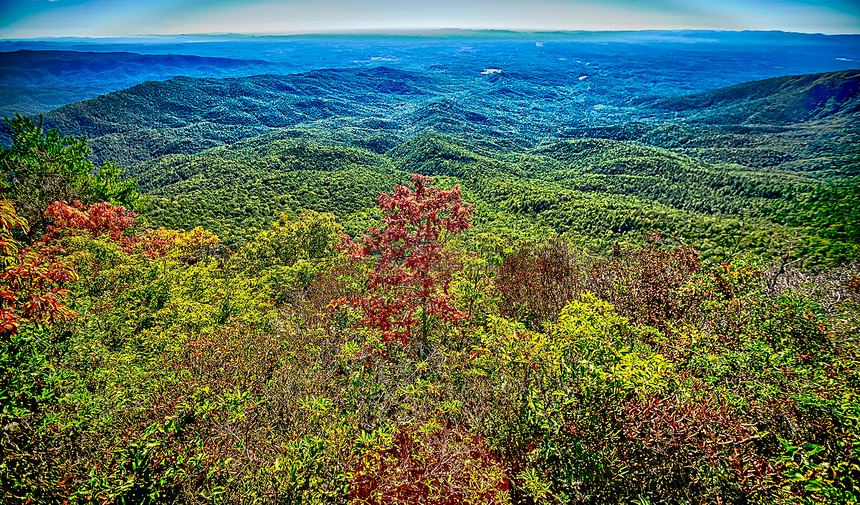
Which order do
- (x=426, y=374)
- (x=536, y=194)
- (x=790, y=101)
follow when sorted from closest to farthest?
(x=426, y=374)
(x=536, y=194)
(x=790, y=101)

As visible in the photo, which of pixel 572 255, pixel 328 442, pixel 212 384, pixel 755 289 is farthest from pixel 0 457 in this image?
pixel 572 255

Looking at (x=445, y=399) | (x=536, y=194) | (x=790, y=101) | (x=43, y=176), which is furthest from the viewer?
(x=790, y=101)

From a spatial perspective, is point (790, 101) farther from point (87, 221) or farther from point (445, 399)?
point (87, 221)

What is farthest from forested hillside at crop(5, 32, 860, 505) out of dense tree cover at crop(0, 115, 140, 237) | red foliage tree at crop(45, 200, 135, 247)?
dense tree cover at crop(0, 115, 140, 237)

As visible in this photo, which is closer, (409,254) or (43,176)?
(409,254)

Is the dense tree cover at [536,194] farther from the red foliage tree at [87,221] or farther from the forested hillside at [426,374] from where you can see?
the red foliage tree at [87,221]

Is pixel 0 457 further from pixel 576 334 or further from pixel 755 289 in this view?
pixel 755 289

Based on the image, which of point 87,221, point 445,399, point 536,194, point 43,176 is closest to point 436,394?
point 445,399
